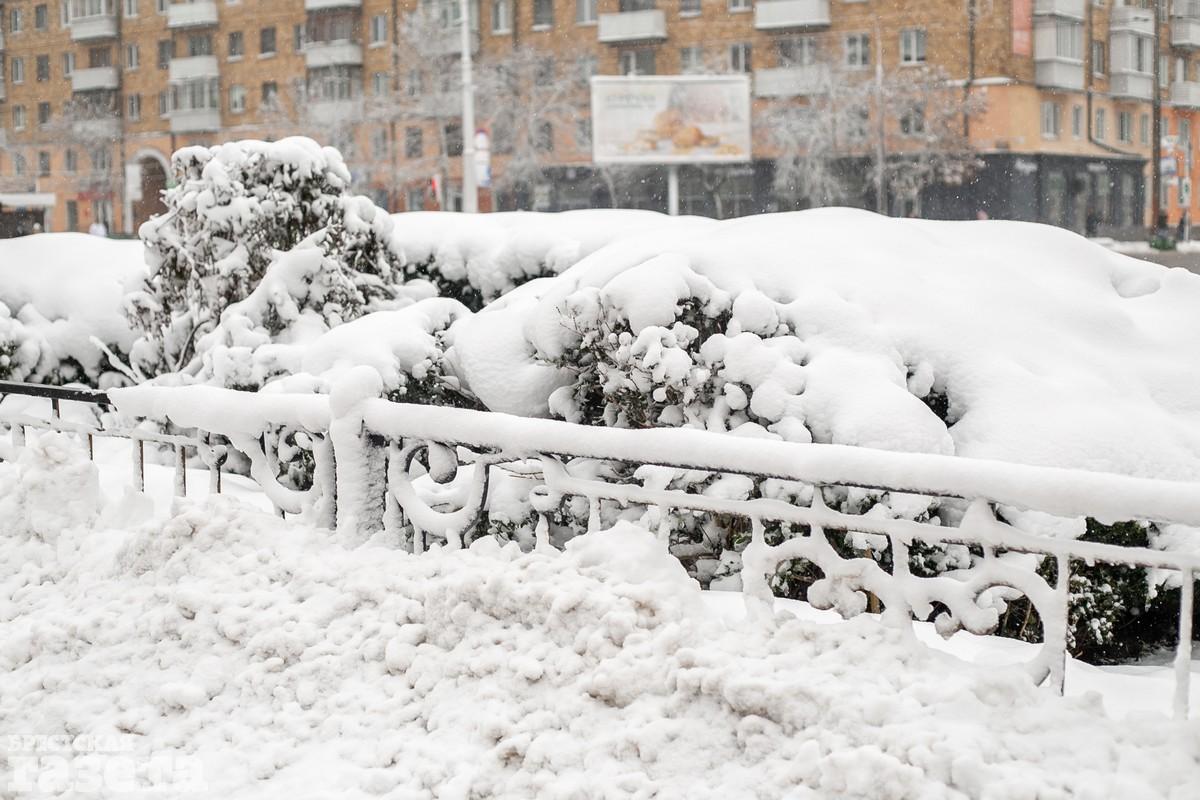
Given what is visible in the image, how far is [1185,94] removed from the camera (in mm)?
45156

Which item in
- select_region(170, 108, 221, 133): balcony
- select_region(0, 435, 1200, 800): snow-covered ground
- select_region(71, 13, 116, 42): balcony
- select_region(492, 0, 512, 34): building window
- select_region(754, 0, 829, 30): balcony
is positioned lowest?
select_region(0, 435, 1200, 800): snow-covered ground

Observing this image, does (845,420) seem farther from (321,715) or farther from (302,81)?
(302,81)

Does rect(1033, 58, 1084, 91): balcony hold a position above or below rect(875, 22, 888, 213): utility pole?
above

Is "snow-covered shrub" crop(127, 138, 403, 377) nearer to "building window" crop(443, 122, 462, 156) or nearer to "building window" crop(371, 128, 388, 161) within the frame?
"building window" crop(443, 122, 462, 156)

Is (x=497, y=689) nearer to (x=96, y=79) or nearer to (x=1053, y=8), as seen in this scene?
(x=1053, y=8)

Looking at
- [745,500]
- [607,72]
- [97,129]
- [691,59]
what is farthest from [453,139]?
[745,500]

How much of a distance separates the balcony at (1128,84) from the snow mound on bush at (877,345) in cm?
4159

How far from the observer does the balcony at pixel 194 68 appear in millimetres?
54844

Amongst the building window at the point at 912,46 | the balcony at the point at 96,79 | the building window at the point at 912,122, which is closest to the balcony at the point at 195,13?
the balcony at the point at 96,79

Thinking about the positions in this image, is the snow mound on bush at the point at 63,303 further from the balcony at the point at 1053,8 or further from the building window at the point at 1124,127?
the building window at the point at 1124,127

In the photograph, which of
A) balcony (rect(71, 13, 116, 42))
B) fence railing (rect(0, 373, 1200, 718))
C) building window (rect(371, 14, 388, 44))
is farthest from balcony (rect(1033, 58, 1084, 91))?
fence railing (rect(0, 373, 1200, 718))

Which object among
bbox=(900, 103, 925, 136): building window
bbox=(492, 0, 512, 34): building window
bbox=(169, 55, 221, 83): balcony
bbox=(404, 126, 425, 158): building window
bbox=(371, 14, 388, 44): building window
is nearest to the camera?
bbox=(900, 103, 925, 136): building window

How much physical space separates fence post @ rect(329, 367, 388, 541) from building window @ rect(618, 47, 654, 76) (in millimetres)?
43483

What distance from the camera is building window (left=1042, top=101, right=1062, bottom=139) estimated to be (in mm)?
42219
